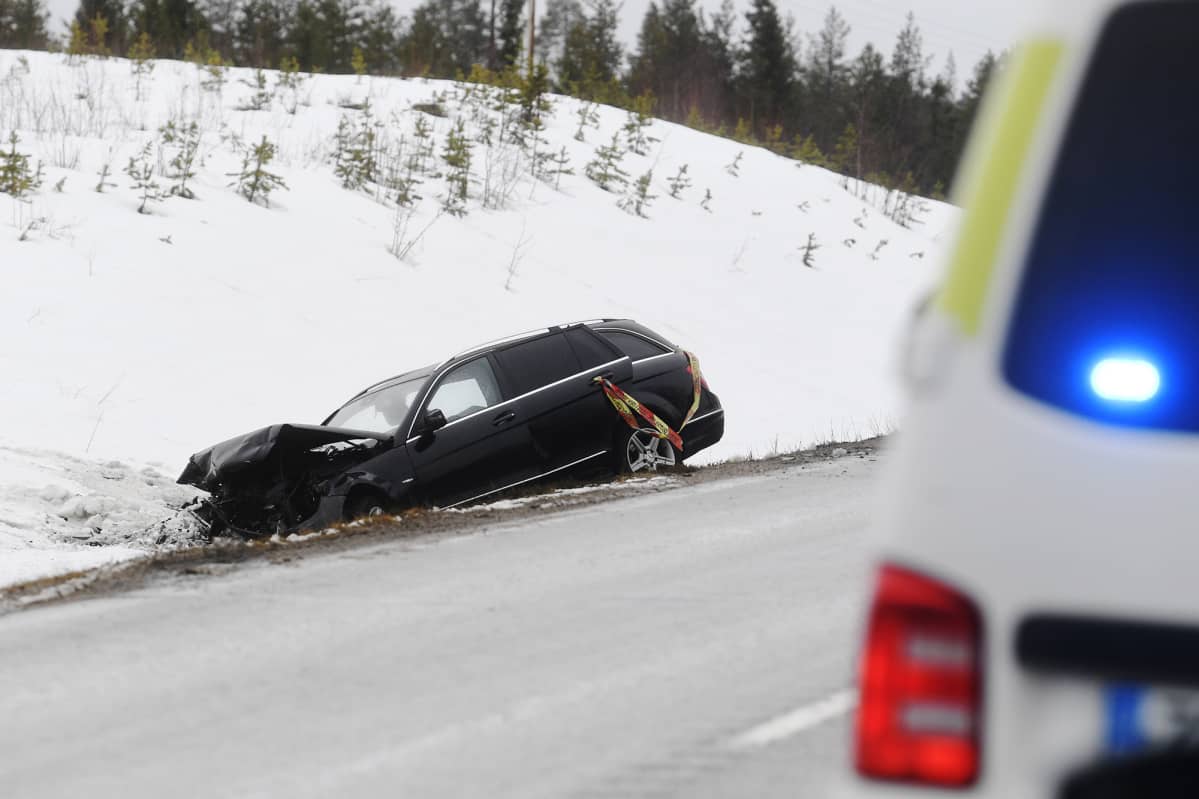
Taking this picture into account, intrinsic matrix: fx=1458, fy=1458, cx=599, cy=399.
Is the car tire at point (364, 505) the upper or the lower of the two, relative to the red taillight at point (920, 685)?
lower

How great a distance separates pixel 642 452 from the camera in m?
13.8

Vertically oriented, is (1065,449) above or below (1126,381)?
below

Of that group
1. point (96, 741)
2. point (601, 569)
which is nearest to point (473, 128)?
point (601, 569)

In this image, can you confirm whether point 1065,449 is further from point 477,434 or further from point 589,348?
point 589,348

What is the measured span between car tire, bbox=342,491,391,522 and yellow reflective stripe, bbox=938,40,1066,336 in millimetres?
10381

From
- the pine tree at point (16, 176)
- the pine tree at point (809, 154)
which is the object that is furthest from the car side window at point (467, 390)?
the pine tree at point (809, 154)

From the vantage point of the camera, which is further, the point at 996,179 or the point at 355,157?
the point at 355,157

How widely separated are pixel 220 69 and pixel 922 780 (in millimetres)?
31212

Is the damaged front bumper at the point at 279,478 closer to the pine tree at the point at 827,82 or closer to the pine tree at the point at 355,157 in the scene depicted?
the pine tree at the point at 355,157

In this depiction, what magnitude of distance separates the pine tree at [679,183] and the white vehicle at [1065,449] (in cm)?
3057

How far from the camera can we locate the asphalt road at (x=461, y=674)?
17.2ft

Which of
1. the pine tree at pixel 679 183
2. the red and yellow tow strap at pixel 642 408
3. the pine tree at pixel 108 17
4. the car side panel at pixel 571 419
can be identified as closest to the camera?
the car side panel at pixel 571 419

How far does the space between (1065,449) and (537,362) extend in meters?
11.5

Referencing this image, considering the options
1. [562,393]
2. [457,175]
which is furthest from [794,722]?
[457,175]
